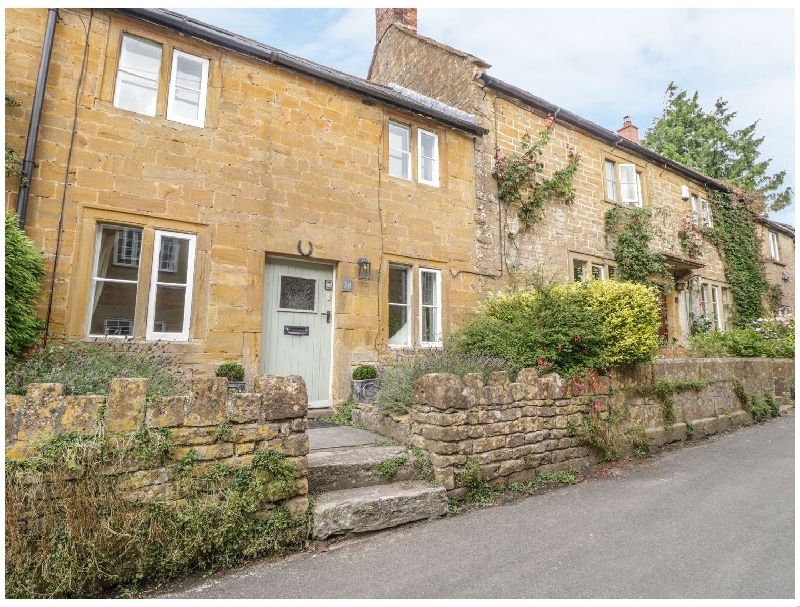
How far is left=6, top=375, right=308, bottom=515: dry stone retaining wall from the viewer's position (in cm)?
283

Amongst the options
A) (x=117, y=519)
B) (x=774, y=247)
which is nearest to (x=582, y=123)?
(x=117, y=519)

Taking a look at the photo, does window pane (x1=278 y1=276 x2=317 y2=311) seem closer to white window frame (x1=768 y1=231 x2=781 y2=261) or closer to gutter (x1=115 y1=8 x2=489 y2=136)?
gutter (x1=115 y1=8 x2=489 y2=136)

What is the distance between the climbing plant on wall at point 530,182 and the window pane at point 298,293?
4.92 m

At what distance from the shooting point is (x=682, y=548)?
11.7 ft

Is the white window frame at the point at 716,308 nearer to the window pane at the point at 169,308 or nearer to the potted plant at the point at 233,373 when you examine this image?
the potted plant at the point at 233,373

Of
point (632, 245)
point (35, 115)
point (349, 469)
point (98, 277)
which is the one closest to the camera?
point (349, 469)

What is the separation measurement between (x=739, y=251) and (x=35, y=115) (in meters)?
20.2

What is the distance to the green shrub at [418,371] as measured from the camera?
18.2 feet

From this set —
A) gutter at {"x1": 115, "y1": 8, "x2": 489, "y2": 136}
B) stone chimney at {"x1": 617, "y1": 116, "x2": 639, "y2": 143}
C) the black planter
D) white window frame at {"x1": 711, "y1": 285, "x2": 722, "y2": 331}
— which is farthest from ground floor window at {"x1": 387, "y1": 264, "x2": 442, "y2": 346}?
white window frame at {"x1": 711, "y1": 285, "x2": 722, "y2": 331}

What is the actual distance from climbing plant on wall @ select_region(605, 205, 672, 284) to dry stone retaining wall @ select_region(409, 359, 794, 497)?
505 centimetres

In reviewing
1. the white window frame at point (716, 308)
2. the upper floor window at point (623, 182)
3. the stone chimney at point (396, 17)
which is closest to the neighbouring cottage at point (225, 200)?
the stone chimney at point (396, 17)

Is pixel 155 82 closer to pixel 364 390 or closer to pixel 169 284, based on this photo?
pixel 169 284

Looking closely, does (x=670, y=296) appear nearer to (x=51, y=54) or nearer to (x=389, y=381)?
(x=389, y=381)

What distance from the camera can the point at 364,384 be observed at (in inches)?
286
